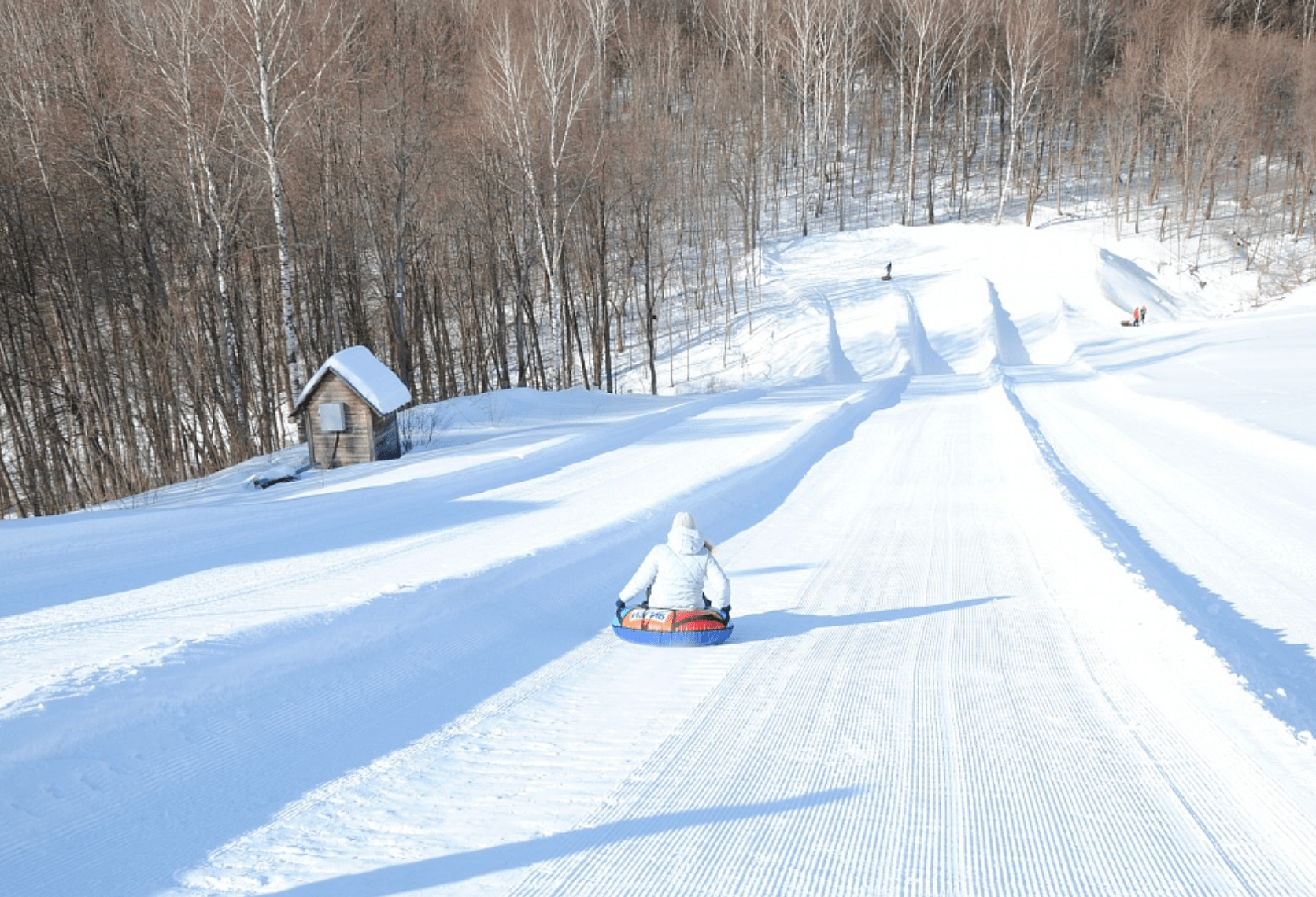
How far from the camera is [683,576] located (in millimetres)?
5996

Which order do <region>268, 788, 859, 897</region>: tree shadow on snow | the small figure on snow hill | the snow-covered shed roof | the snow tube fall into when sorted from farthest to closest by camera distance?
the snow-covered shed roof < the small figure on snow hill < the snow tube < <region>268, 788, 859, 897</region>: tree shadow on snow

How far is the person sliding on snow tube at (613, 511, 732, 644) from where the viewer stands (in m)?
5.83

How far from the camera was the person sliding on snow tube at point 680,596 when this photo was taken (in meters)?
5.83

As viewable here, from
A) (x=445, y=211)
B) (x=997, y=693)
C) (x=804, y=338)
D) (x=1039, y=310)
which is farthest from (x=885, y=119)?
(x=997, y=693)

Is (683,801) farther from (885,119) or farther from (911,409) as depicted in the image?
(885,119)

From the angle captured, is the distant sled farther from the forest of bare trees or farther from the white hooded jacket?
the forest of bare trees

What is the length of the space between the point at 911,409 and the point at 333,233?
1912 centimetres

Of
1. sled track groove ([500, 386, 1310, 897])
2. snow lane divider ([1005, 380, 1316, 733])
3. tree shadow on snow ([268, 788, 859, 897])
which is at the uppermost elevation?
tree shadow on snow ([268, 788, 859, 897])

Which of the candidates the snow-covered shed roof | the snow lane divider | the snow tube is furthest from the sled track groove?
the snow-covered shed roof

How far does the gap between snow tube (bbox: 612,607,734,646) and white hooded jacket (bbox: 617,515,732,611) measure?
8 cm

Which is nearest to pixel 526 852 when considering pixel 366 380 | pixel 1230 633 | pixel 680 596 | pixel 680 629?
pixel 680 629

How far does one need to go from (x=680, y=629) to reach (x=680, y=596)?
0.79 feet

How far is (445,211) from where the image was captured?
98.2ft

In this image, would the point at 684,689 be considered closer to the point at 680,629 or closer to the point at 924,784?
the point at 680,629
